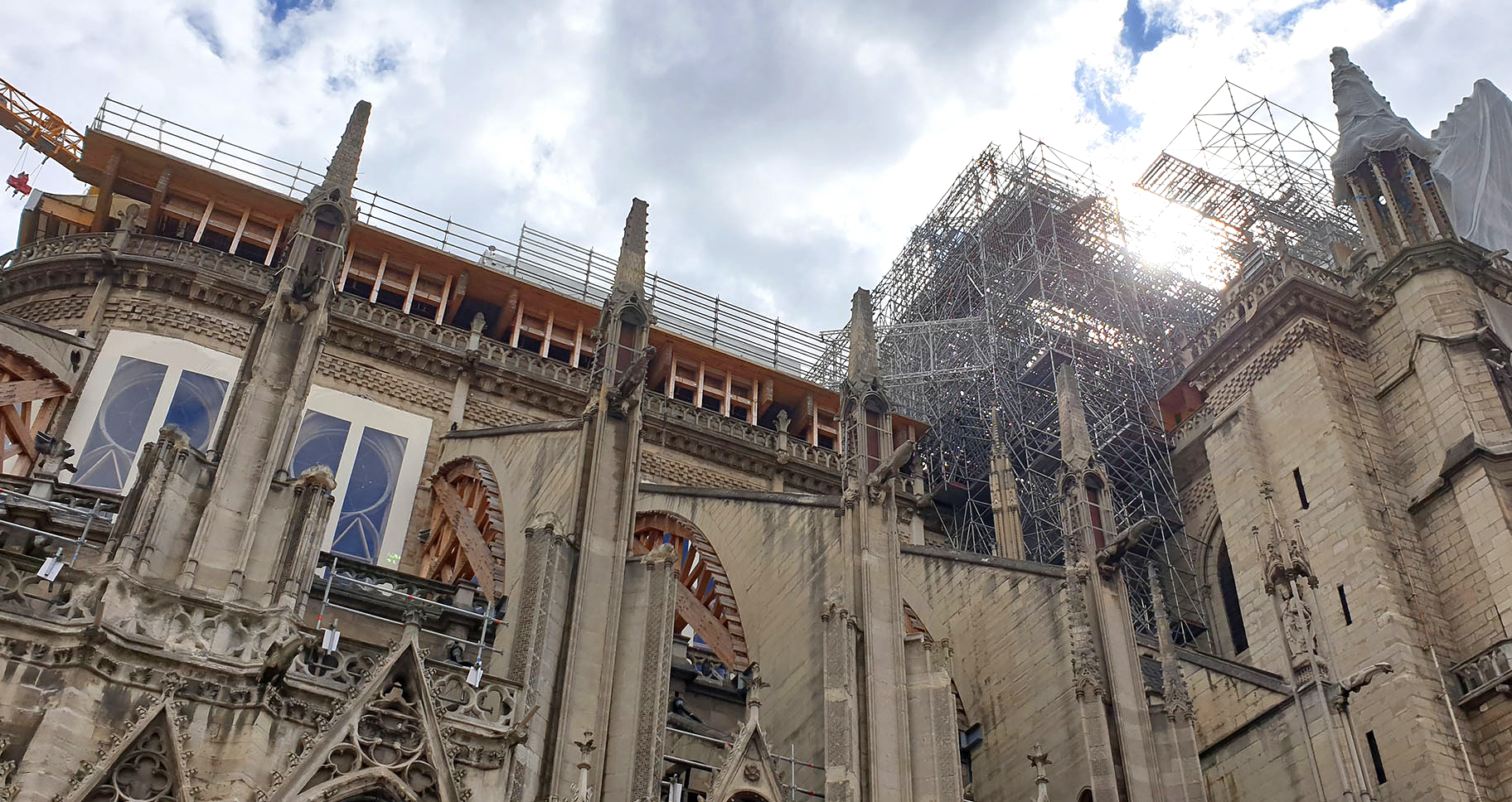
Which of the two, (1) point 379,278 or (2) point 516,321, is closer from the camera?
(1) point 379,278

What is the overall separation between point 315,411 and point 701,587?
750 cm

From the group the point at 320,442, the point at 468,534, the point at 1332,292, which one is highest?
the point at 1332,292

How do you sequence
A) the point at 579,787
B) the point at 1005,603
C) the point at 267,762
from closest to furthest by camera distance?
the point at 267,762 → the point at 579,787 → the point at 1005,603

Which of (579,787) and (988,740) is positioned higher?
(988,740)

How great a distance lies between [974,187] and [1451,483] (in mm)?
21349

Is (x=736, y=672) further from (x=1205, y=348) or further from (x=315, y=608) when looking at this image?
(x=1205, y=348)

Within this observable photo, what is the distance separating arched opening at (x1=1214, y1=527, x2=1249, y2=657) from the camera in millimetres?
28969

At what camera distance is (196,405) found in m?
22.6

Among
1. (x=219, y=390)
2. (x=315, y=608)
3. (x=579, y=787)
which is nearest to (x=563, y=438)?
(x=315, y=608)

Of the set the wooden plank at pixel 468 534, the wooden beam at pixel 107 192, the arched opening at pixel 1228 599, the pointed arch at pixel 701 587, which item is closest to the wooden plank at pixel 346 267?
the wooden beam at pixel 107 192

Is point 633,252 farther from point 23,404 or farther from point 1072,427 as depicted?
point 23,404

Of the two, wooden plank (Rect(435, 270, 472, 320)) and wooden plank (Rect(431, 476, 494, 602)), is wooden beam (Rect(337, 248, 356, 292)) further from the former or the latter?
wooden plank (Rect(431, 476, 494, 602))

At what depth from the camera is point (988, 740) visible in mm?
20281

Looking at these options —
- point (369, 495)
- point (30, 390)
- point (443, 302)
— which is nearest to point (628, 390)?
point (369, 495)
